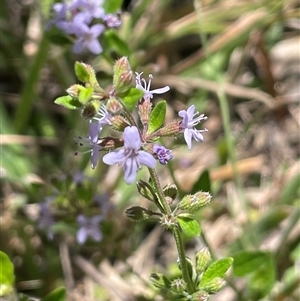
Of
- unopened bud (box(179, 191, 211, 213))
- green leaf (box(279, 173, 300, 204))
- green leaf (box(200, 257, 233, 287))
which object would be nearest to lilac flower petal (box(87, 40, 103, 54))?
unopened bud (box(179, 191, 211, 213))

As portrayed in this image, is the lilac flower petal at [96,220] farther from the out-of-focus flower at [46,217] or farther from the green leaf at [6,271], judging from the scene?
the green leaf at [6,271]

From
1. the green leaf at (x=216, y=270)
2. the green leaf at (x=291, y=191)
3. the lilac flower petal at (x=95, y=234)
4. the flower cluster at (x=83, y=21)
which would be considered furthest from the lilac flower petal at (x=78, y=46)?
the green leaf at (x=291, y=191)

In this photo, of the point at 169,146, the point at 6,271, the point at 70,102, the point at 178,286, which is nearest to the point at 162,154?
the point at 70,102

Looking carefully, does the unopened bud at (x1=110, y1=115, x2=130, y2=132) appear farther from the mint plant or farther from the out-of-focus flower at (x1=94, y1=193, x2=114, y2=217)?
the out-of-focus flower at (x1=94, y1=193, x2=114, y2=217)

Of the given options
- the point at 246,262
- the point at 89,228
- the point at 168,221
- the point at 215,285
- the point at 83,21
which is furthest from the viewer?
the point at 89,228

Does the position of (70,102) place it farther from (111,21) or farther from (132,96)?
(111,21)

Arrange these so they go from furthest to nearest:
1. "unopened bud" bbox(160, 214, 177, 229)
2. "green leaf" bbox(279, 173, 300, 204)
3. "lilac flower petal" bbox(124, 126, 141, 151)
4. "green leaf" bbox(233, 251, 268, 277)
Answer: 1. "green leaf" bbox(279, 173, 300, 204)
2. "green leaf" bbox(233, 251, 268, 277)
3. "unopened bud" bbox(160, 214, 177, 229)
4. "lilac flower petal" bbox(124, 126, 141, 151)

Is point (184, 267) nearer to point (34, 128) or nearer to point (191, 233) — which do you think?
point (191, 233)
